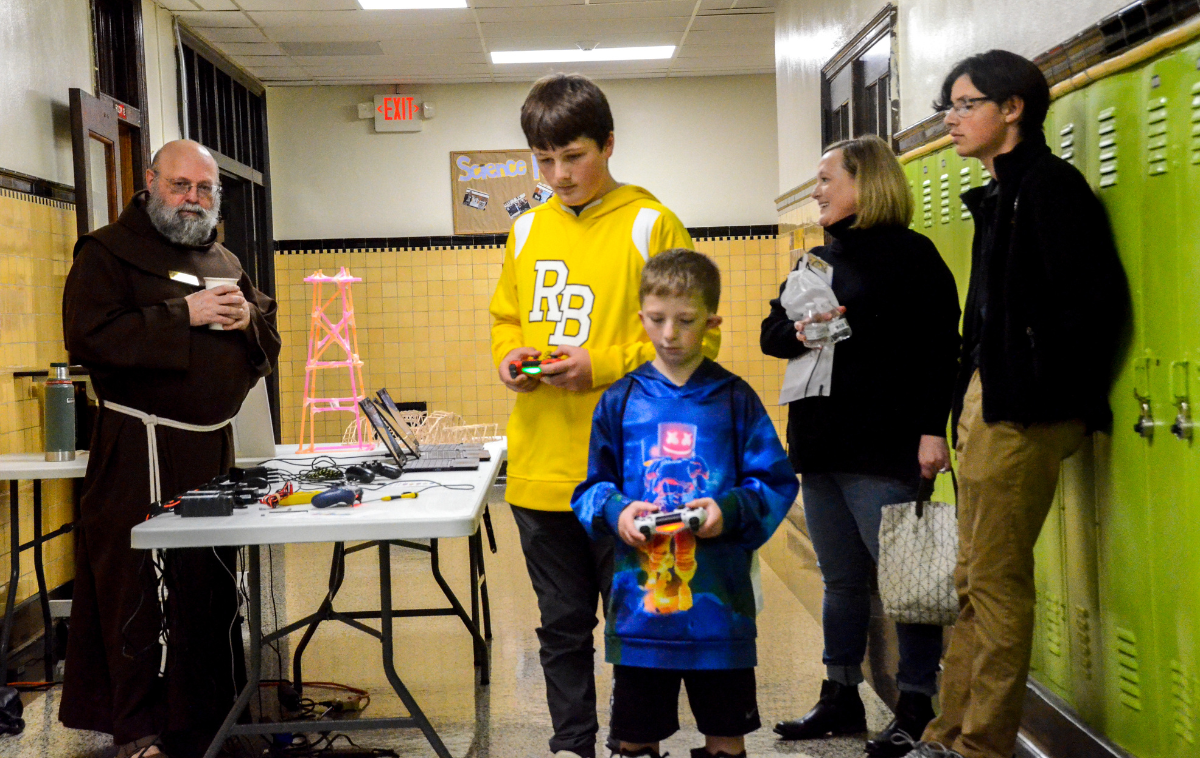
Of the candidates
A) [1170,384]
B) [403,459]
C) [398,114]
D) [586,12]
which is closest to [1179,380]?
[1170,384]

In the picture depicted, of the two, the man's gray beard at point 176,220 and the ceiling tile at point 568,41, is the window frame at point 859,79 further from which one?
the man's gray beard at point 176,220

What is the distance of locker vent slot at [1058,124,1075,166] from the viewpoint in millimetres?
2457

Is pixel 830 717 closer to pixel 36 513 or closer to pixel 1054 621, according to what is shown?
pixel 1054 621

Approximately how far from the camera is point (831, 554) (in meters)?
2.83

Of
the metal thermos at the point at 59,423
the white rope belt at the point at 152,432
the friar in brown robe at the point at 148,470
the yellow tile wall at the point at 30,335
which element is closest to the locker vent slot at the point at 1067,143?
the friar in brown robe at the point at 148,470

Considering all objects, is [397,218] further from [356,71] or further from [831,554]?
[831,554]

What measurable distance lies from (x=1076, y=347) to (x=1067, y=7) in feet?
3.06

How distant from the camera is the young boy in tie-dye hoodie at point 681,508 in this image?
6.20 ft

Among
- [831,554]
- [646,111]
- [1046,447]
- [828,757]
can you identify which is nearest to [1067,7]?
[1046,447]

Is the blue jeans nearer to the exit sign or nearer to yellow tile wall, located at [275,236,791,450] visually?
yellow tile wall, located at [275,236,791,450]

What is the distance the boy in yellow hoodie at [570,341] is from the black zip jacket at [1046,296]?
0.62 meters

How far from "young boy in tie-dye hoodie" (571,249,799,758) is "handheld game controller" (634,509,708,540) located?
0.01 meters

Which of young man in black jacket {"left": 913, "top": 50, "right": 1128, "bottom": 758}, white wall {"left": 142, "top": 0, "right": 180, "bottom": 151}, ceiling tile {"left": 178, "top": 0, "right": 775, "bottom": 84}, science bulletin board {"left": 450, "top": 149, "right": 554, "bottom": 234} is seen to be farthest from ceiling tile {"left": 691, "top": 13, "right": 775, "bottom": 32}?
young man in black jacket {"left": 913, "top": 50, "right": 1128, "bottom": 758}

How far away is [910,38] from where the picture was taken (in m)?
3.95
